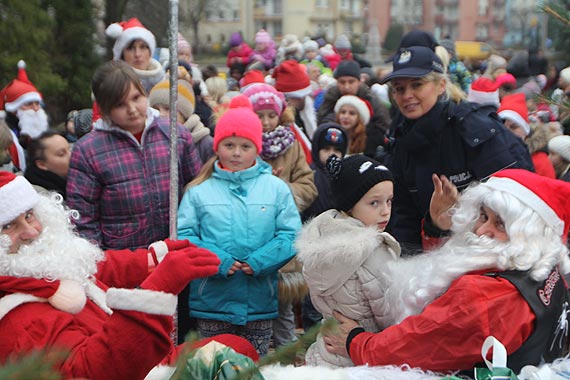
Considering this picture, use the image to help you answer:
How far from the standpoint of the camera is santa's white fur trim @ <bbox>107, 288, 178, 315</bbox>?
→ 214 centimetres

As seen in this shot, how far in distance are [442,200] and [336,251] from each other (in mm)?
667

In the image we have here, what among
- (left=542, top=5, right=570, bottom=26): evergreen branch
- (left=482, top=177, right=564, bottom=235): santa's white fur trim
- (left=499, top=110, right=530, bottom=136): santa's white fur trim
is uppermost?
(left=542, top=5, right=570, bottom=26): evergreen branch

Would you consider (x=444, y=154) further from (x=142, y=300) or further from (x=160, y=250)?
(x=142, y=300)

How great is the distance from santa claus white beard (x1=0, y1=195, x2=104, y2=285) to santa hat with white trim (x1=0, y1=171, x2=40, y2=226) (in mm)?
97

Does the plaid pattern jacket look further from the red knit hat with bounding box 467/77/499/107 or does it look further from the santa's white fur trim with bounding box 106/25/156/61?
the red knit hat with bounding box 467/77/499/107

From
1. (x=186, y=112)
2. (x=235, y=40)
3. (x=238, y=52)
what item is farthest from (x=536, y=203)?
(x=235, y=40)

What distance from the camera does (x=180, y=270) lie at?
7.04 ft

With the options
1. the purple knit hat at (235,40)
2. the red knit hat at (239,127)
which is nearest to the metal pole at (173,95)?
the red knit hat at (239,127)

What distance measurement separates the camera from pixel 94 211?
14.2 ft

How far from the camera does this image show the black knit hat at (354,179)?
356cm

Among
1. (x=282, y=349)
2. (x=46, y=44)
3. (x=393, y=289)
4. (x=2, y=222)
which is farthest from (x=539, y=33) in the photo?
(x=282, y=349)

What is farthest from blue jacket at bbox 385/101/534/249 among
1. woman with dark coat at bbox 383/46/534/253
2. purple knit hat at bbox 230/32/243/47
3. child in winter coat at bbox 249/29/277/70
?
purple knit hat at bbox 230/32/243/47

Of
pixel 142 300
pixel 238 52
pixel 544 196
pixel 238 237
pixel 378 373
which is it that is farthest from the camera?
pixel 238 52

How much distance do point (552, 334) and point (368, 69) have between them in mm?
10845
